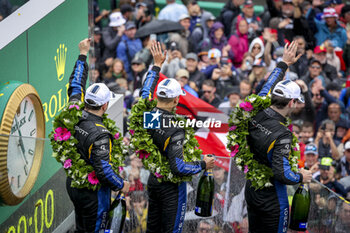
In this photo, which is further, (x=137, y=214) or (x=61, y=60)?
(x=61, y=60)

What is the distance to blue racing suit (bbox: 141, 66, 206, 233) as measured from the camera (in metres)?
6.66

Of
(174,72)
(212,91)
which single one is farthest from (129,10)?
→ (212,91)

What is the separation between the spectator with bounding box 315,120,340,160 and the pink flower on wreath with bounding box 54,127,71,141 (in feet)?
20.4

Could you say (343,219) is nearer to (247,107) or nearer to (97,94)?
(247,107)

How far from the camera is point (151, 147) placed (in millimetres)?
6770

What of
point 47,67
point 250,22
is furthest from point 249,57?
point 47,67

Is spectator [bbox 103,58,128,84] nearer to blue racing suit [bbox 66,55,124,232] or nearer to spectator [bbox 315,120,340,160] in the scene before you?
spectator [bbox 315,120,340,160]

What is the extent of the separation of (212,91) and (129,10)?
455 centimetres

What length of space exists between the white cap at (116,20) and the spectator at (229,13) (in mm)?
2932

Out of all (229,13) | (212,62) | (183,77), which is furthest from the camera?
(229,13)

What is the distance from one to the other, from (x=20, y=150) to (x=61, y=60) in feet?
7.12

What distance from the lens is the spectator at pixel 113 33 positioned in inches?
602

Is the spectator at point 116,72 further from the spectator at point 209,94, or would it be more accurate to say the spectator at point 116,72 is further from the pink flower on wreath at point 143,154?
the pink flower on wreath at point 143,154

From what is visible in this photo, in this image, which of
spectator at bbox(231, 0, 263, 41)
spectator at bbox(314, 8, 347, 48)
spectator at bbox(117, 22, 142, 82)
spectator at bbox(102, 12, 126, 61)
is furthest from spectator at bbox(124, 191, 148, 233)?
spectator at bbox(314, 8, 347, 48)
